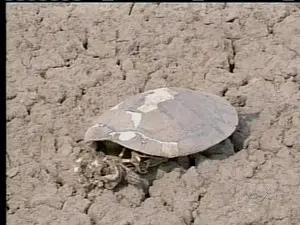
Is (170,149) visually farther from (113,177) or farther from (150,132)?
(113,177)

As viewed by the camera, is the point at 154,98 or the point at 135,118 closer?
the point at 135,118

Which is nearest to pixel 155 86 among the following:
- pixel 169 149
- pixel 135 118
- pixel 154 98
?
pixel 154 98

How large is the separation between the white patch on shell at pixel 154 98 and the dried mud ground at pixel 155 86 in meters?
0.29

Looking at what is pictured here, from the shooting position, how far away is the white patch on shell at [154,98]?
11.9 feet

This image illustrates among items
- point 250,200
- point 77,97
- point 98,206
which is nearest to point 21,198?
point 98,206

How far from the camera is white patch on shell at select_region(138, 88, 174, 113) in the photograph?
3629mm

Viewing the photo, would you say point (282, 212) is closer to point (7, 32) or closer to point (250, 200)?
point (250, 200)

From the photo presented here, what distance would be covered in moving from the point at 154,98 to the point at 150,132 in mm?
218

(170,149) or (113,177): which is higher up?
(170,149)

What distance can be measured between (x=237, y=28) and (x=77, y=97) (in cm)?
102

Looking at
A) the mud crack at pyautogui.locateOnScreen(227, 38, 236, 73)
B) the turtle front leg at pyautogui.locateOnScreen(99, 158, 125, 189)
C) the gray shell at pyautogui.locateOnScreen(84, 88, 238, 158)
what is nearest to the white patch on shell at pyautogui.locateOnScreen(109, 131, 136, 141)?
the gray shell at pyautogui.locateOnScreen(84, 88, 238, 158)

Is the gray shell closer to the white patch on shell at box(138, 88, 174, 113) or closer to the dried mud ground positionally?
the white patch on shell at box(138, 88, 174, 113)

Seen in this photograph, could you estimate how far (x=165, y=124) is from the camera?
11.7 ft

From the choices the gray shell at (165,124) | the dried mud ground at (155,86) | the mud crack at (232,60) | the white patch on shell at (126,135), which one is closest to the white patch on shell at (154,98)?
the gray shell at (165,124)
